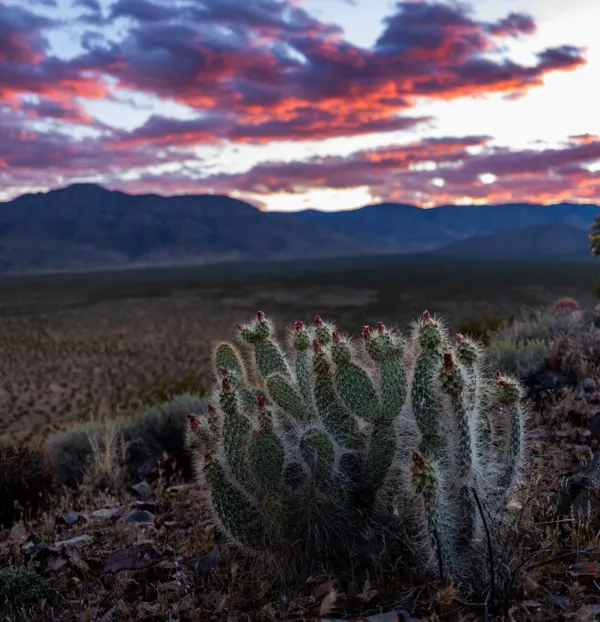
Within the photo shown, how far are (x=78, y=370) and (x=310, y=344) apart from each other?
71.1 ft

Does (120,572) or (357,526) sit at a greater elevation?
(357,526)

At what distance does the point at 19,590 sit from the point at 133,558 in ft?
2.75

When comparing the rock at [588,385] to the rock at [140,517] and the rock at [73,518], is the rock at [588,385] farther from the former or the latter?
the rock at [73,518]

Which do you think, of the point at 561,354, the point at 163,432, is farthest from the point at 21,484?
the point at 561,354

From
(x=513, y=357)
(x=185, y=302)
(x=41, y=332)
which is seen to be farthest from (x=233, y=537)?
(x=185, y=302)

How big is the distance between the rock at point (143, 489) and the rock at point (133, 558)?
190 cm

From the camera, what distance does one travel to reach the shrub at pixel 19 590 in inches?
162

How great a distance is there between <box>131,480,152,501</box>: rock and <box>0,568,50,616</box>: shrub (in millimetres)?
2493

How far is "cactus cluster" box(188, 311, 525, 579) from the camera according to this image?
3.68 m

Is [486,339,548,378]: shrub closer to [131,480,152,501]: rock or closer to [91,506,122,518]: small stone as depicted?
[131,480,152,501]: rock

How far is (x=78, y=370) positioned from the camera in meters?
24.8

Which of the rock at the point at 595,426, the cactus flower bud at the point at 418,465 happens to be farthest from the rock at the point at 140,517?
the rock at the point at 595,426

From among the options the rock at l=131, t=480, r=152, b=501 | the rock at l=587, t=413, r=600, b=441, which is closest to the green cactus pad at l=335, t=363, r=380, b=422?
the rock at l=587, t=413, r=600, b=441

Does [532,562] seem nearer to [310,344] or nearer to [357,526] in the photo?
[357,526]
